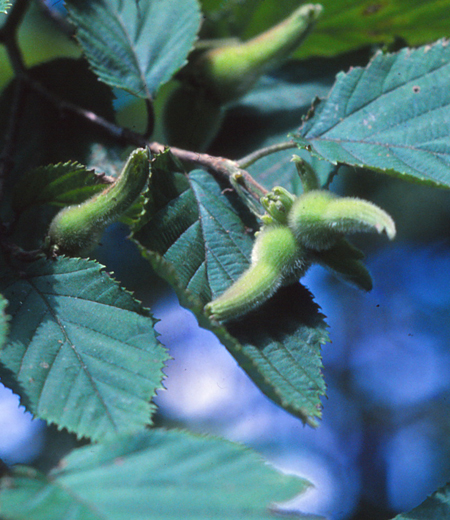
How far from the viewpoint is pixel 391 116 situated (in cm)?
113

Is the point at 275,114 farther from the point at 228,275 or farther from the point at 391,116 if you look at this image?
the point at 228,275

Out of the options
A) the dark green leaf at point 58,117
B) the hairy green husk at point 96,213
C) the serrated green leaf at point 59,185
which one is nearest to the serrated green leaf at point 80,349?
the hairy green husk at point 96,213

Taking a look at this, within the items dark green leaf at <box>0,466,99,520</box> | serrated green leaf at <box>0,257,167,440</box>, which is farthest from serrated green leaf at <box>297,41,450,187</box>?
dark green leaf at <box>0,466,99,520</box>

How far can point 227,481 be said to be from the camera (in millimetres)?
614

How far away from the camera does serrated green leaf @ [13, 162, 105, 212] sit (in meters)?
1.03

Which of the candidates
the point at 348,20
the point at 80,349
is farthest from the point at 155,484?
the point at 348,20

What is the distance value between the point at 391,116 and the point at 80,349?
0.78 m

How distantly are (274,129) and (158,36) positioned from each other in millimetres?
411

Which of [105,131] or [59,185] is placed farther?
[105,131]

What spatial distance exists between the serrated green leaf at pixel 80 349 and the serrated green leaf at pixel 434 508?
55cm

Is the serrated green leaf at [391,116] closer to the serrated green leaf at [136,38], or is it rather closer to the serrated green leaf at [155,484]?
the serrated green leaf at [136,38]

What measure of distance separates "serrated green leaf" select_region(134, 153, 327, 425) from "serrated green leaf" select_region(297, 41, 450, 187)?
218mm

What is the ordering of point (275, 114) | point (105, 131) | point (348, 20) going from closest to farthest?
1. point (105, 131)
2. point (275, 114)
3. point (348, 20)

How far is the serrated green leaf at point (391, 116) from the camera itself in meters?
1.05
